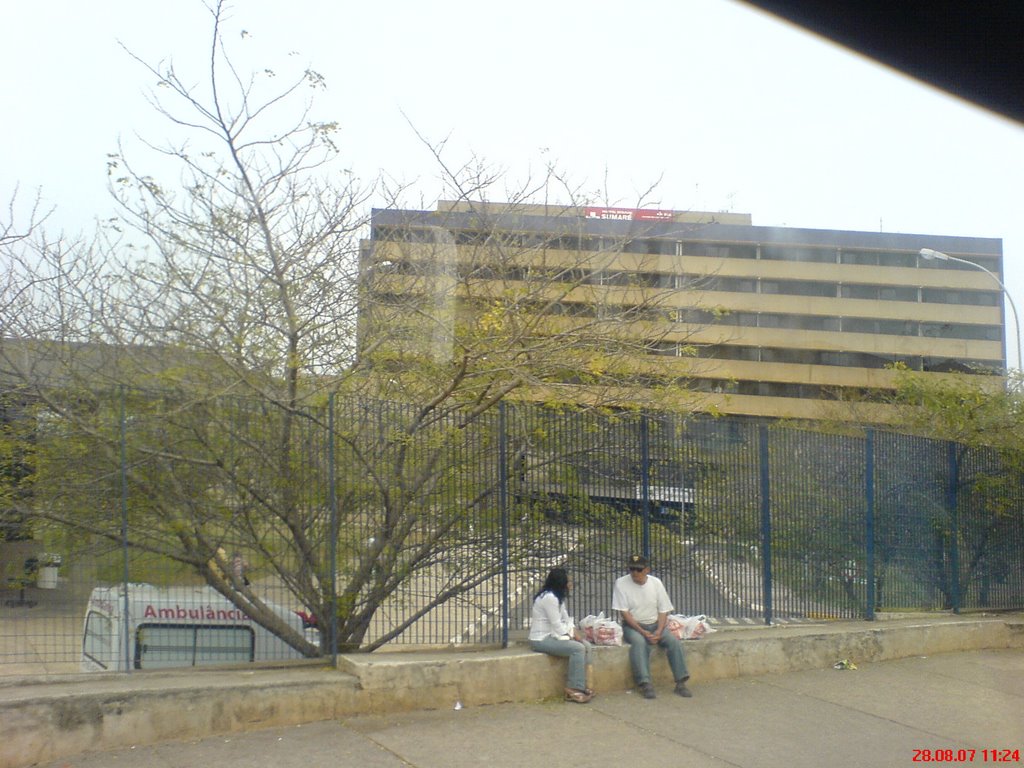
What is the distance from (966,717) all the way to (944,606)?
Answer: 4.12 metres

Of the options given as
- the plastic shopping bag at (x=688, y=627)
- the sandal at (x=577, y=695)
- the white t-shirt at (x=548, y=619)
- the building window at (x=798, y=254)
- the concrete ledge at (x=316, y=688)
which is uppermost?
the building window at (x=798, y=254)

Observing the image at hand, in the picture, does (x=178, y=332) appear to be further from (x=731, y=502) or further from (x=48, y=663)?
(x=731, y=502)

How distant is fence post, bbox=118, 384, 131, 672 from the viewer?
665 cm

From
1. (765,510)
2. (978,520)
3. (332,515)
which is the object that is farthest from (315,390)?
(978,520)

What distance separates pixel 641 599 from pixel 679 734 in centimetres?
146

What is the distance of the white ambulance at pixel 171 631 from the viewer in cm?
668

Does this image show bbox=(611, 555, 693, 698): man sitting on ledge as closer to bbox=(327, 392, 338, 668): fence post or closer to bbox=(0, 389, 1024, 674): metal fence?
bbox=(0, 389, 1024, 674): metal fence

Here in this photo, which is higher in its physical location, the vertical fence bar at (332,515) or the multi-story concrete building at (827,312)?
the multi-story concrete building at (827,312)

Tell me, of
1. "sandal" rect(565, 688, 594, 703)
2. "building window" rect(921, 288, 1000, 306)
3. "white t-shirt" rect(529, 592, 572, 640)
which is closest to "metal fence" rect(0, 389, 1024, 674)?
"white t-shirt" rect(529, 592, 572, 640)

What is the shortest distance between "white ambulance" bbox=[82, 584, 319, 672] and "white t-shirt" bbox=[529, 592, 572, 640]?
5.68ft

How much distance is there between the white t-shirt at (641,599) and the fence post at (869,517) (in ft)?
10.6

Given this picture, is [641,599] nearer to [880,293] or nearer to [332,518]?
[332,518]

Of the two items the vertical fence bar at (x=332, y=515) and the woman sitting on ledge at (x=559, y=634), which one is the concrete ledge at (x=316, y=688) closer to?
the woman sitting on ledge at (x=559, y=634)

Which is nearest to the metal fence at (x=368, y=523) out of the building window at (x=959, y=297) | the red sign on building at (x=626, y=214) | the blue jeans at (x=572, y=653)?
the blue jeans at (x=572, y=653)
